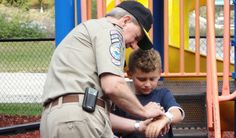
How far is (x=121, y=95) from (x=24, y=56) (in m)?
8.78

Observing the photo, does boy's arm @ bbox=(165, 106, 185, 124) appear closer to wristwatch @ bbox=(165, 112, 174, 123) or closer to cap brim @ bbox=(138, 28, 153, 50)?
wristwatch @ bbox=(165, 112, 174, 123)

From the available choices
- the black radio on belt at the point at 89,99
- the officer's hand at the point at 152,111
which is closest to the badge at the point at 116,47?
the black radio on belt at the point at 89,99

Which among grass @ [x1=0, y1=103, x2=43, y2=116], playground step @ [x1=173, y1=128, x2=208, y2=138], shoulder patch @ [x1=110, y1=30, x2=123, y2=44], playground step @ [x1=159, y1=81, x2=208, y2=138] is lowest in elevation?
grass @ [x1=0, y1=103, x2=43, y2=116]

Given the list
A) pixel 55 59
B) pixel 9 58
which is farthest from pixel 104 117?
pixel 9 58

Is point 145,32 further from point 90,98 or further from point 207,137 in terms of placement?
point 207,137

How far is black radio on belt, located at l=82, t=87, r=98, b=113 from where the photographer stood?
11.5 feet

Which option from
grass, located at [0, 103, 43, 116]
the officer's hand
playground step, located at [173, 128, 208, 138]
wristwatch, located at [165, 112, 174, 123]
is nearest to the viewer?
the officer's hand

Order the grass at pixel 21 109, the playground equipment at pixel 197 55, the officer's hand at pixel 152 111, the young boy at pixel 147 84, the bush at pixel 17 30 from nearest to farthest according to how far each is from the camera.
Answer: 1. the officer's hand at pixel 152 111
2. the young boy at pixel 147 84
3. the playground equipment at pixel 197 55
4. the grass at pixel 21 109
5. the bush at pixel 17 30

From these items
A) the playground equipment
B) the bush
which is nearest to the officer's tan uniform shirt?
the playground equipment

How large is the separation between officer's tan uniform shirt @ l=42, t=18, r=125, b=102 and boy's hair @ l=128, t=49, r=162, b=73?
399 millimetres

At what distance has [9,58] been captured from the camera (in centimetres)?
1216

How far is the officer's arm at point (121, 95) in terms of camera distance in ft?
11.4

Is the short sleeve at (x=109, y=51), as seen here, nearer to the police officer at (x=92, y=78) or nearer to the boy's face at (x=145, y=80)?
the police officer at (x=92, y=78)

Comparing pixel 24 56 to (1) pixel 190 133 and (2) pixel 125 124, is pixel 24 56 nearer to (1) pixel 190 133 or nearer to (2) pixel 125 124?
(1) pixel 190 133
